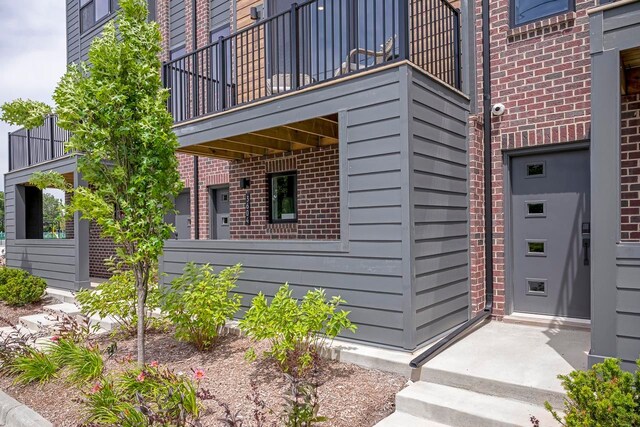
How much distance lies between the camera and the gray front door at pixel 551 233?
4.81 m

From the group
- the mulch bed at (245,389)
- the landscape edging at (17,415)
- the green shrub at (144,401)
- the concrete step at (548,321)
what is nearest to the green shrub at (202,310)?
the mulch bed at (245,389)

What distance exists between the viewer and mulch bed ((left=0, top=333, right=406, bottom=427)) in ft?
11.0

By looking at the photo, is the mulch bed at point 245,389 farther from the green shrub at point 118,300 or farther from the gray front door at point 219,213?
the gray front door at point 219,213

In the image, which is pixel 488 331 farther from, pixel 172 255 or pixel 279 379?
pixel 172 255

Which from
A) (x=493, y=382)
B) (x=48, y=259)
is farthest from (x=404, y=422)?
(x=48, y=259)

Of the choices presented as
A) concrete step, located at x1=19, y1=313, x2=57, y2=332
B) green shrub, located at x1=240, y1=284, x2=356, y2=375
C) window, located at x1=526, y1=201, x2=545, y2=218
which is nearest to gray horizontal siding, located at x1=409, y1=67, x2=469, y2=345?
window, located at x1=526, y1=201, x2=545, y2=218

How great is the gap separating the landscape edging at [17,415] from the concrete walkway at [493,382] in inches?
112

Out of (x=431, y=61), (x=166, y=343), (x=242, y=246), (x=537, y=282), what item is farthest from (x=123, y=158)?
(x=537, y=282)

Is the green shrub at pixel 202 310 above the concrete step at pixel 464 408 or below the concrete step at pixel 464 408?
above

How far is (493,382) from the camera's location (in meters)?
3.41

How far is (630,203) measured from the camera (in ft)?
14.3

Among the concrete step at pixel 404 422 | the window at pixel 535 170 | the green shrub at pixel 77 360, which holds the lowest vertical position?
the concrete step at pixel 404 422

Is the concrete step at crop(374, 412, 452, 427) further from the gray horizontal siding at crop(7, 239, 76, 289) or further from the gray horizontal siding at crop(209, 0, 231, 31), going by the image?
the gray horizontal siding at crop(7, 239, 76, 289)

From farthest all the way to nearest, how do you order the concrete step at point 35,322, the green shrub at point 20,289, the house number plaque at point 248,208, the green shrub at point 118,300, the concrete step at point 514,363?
the green shrub at point 20,289 < the house number plaque at point 248,208 < the concrete step at point 35,322 < the green shrub at point 118,300 < the concrete step at point 514,363
